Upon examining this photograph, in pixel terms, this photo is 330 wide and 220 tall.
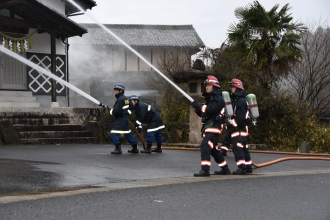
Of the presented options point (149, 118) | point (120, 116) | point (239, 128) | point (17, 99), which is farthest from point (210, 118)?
point (17, 99)

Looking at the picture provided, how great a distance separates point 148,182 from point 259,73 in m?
14.5

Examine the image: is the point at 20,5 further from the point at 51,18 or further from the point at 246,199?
the point at 246,199

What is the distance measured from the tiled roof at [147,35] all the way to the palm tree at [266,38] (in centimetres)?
1520

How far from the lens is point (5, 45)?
1850cm

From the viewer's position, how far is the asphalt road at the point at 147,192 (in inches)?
233

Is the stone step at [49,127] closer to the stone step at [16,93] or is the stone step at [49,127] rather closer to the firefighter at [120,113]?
the stone step at [16,93]

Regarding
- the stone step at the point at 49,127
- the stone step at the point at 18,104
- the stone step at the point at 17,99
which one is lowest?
the stone step at the point at 49,127

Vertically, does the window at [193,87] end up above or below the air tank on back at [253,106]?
above

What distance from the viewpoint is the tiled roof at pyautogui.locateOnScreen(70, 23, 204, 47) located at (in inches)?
1510

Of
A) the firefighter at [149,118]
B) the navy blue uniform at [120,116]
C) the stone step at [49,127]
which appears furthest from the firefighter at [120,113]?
the stone step at [49,127]

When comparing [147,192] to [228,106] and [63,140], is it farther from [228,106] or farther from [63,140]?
[63,140]

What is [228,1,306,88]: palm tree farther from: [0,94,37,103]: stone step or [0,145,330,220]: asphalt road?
[0,145,330,220]: asphalt road

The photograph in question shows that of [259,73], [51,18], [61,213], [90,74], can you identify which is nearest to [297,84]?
[259,73]

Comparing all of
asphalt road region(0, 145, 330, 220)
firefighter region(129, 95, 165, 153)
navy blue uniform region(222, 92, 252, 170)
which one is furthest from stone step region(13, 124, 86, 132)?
navy blue uniform region(222, 92, 252, 170)
